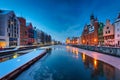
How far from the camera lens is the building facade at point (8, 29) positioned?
193 ft

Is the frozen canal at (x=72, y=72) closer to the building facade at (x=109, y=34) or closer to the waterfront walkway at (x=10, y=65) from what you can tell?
the waterfront walkway at (x=10, y=65)

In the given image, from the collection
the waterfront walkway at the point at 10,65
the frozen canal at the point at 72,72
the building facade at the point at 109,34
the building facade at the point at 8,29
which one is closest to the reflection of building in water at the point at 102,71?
the frozen canal at the point at 72,72

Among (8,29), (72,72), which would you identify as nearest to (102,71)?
(72,72)

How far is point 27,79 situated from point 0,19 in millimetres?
53980

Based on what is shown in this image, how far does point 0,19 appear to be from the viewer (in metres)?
60.2

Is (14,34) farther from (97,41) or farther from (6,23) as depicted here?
(97,41)

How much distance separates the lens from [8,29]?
61.7 m

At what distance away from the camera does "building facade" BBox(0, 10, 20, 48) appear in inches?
2317

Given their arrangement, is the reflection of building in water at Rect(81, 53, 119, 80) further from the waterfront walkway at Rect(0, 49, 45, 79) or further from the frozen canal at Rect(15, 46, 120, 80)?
the waterfront walkway at Rect(0, 49, 45, 79)

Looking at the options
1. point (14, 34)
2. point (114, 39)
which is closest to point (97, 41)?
point (114, 39)

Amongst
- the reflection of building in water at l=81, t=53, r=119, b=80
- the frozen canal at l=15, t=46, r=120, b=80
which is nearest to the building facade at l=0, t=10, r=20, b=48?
the frozen canal at l=15, t=46, r=120, b=80

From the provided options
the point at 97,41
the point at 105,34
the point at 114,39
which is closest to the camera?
the point at 114,39

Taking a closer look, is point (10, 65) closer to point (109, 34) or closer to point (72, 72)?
point (72, 72)

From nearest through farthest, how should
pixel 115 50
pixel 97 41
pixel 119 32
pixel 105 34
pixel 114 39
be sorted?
pixel 115 50 → pixel 119 32 → pixel 114 39 → pixel 105 34 → pixel 97 41
